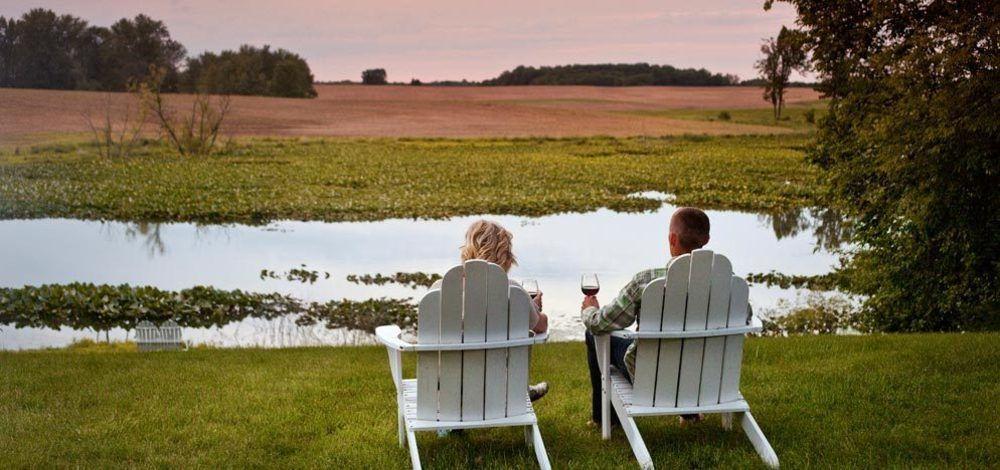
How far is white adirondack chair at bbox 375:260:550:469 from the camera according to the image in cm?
362

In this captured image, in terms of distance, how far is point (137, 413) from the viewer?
4945mm

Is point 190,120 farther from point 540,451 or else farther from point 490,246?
point 540,451

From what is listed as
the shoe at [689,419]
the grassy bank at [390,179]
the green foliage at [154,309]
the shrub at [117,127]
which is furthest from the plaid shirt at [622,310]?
the shrub at [117,127]

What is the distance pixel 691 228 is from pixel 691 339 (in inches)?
16.4

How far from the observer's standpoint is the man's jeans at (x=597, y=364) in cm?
423

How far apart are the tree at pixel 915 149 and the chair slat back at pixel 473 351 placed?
449 centimetres

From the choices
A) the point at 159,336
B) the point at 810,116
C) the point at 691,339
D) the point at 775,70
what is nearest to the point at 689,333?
the point at 691,339

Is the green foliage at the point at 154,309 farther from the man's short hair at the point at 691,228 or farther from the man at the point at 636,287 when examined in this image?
the man's short hair at the point at 691,228

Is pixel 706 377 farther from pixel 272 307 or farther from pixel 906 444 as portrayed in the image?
pixel 272 307

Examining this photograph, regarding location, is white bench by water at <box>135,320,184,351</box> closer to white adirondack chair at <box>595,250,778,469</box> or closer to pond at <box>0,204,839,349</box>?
pond at <box>0,204,839,349</box>

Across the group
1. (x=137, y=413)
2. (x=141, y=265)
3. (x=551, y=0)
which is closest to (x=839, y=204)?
(x=137, y=413)

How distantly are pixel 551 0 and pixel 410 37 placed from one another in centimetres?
329

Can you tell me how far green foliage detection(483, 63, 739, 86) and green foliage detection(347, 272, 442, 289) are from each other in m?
13.6

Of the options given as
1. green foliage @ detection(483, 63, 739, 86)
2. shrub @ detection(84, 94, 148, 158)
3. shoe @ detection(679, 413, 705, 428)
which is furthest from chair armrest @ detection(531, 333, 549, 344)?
green foliage @ detection(483, 63, 739, 86)
